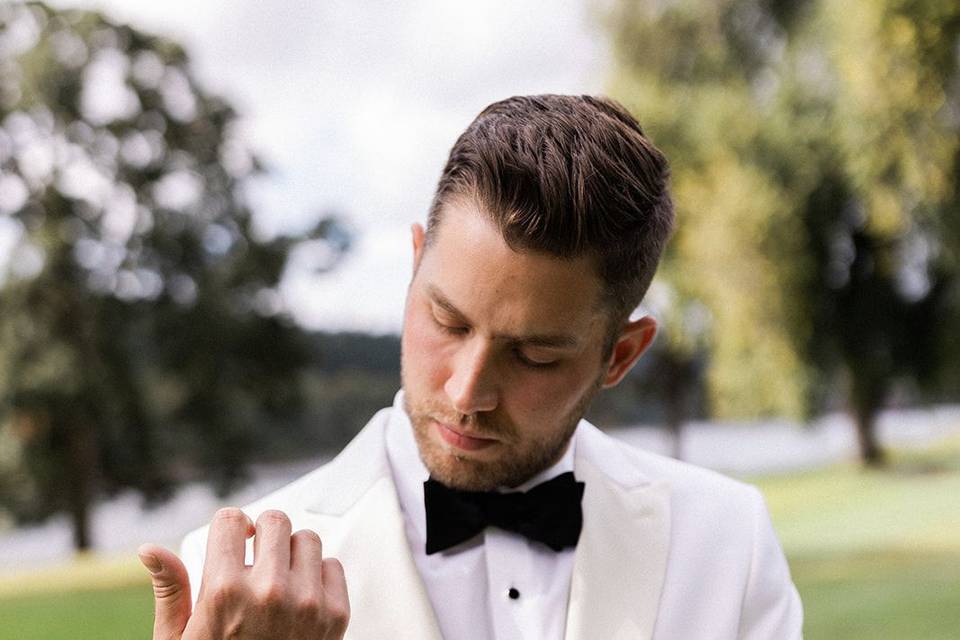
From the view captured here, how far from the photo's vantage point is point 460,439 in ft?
3.85

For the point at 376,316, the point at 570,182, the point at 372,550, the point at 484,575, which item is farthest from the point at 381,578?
the point at 376,316

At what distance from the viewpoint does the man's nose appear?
3.63ft

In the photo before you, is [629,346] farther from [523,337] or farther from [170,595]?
[170,595]

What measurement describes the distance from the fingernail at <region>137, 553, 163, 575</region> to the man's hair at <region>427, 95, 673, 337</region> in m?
0.50

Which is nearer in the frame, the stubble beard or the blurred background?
the stubble beard

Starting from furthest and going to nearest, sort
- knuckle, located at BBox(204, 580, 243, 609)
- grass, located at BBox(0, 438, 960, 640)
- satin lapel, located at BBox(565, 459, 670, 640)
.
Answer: grass, located at BBox(0, 438, 960, 640) → satin lapel, located at BBox(565, 459, 670, 640) → knuckle, located at BBox(204, 580, 243, 609)

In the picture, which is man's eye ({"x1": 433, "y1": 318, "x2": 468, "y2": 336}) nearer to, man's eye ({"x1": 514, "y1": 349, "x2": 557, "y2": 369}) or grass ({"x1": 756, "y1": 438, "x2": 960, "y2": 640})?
man's eye ({"x1": 514, "y1": 349, "x2": 557, "y2": 369})

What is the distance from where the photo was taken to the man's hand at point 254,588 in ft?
2.86

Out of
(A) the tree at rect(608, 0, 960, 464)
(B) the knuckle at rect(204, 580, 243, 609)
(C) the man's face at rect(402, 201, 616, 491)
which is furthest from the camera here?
(A) the tree at rect(608, 0, 960, 464)

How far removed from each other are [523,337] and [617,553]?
0.37 m

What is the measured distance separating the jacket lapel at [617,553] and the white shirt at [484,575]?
0.05 meters

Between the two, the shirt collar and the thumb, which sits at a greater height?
the thumb

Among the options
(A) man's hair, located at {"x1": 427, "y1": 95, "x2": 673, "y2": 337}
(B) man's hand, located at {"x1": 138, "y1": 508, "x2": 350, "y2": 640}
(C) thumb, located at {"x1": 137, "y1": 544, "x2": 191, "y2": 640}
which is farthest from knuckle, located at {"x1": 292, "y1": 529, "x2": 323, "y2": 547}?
(A) man's hair, located at {"x1": 427, "y1": 95, "x2": 673, "y2": 337}

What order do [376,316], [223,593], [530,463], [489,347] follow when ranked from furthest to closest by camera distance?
[376,316], [530,463], [489,347], [223,593]
